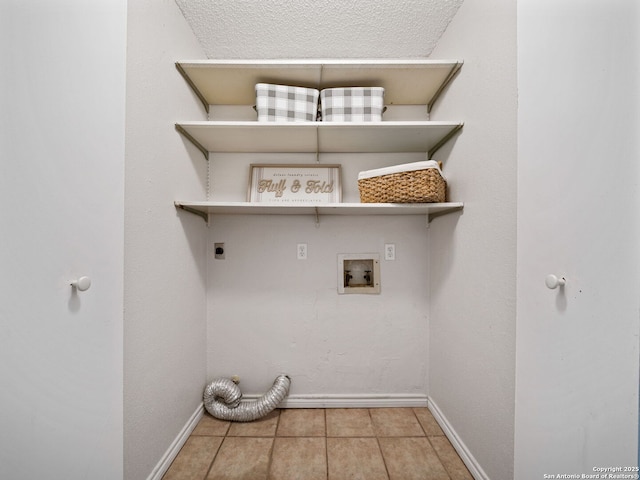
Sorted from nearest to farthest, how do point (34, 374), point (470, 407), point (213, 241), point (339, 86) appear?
1. point (34, 374)
2. point (470, 407)
3. point (339, 86)
4. point (213, 241)

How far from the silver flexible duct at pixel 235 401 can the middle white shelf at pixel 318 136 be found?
1431mm

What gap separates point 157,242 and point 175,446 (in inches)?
39.3

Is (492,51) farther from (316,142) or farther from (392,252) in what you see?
(392,252)

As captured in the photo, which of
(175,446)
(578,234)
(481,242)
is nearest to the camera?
(578,234)

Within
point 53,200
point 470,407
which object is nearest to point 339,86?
point 53,200

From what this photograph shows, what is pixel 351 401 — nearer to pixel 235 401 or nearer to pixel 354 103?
pixel 235 401

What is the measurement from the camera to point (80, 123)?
2.49ft

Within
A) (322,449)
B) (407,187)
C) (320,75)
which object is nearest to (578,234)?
(407,187)

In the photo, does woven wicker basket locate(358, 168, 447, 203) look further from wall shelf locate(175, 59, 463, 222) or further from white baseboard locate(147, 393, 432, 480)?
white baseboard locate(147, 393, 432, 480)

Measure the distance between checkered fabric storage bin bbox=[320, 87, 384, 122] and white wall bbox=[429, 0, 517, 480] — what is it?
39cm

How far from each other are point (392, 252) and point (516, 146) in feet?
2.99

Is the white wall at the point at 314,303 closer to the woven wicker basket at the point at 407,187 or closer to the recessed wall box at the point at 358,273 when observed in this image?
the recessed wall box at the point at 358,273

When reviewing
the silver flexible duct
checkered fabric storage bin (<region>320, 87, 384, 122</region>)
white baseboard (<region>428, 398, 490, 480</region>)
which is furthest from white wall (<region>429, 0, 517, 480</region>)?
the silver flexible duct

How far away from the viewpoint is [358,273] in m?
1.70
